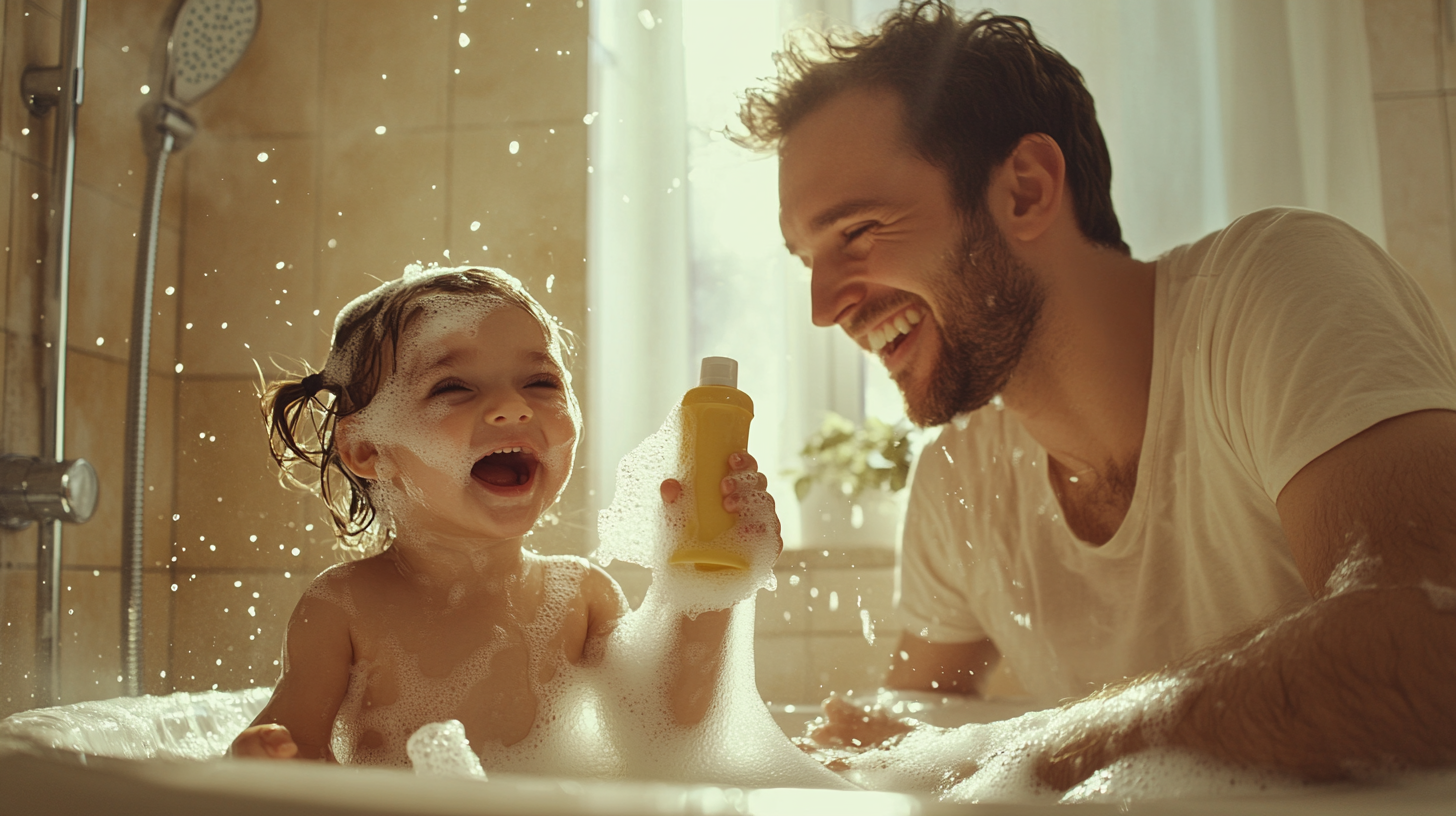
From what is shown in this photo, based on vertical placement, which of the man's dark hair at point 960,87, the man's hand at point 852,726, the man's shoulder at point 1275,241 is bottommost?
the man's hand at point 852,726

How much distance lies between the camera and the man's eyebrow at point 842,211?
3.30 feet

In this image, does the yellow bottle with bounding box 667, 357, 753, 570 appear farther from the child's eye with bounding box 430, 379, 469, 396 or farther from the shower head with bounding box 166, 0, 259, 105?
the shower head with bounding box 166, 0, 259, 105

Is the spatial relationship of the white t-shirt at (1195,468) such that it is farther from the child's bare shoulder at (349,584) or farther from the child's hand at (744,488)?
the child's bare shoulder at (349,584)

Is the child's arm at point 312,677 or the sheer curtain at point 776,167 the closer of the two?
the child's arm at point 312,677

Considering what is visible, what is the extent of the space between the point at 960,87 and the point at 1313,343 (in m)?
0.46

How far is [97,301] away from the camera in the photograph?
903 millimetres

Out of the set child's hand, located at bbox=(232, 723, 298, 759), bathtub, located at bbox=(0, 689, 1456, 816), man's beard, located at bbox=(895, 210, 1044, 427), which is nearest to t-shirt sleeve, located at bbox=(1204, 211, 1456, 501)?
man's beard, located at bbox=(895, 210, 1044, 427)

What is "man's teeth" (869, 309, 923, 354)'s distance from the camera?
42.5 inches

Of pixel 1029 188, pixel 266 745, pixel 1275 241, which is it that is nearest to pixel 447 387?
pixel 266 745

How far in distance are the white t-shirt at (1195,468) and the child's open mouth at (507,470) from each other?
515 mm

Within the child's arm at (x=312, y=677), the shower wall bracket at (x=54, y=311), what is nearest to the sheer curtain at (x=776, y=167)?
the child's arm at (x=312, y=677)

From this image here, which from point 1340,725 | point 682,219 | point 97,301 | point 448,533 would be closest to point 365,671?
point 448,533

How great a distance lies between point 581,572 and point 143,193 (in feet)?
1.91

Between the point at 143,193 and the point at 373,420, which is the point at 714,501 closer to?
the point at 373,420
